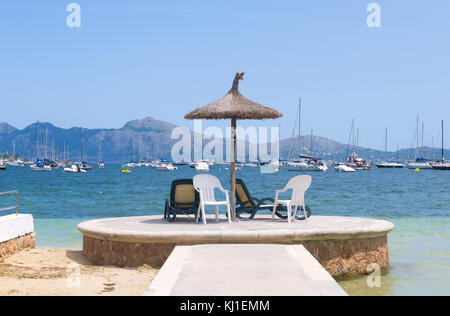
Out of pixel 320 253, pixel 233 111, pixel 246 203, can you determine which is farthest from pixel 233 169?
pixel 320 253

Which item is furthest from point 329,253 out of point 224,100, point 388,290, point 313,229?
point 224,100

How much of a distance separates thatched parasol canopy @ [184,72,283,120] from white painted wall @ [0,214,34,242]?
12.2 ft

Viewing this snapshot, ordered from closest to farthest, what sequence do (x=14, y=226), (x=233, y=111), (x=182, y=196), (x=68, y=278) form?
(x=68, y=278) < (x=233, y=111) < (x=14, y=226) < (x=182, y=196)

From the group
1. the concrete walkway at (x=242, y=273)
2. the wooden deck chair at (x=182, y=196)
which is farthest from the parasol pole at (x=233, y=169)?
the concrete walkway at (x=242, y=273)

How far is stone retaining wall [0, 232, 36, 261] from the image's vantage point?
9781mm

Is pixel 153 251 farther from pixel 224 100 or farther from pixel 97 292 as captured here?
pixel 224 100

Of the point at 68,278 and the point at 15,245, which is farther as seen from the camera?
the point at 15,245

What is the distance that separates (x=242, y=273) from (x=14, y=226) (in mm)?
5786

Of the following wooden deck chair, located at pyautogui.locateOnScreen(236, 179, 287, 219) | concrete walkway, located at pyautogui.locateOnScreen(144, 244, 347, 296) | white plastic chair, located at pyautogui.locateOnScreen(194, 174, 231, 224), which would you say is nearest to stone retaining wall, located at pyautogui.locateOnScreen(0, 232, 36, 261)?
white plastic chair, located at pyautogui.locateOnScreen(194, 174, 231, 224)

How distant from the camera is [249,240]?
331 inches

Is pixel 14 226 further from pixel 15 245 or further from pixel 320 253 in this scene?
pixel 320 253

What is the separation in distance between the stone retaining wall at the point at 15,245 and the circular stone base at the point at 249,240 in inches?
54.8

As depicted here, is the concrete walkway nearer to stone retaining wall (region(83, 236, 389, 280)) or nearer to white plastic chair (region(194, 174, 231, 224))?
stone retaining wall (region(83, 236, 389, 280))

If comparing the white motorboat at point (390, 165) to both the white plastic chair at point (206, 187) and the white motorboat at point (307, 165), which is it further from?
the white plastic chair at point (206, 187)
